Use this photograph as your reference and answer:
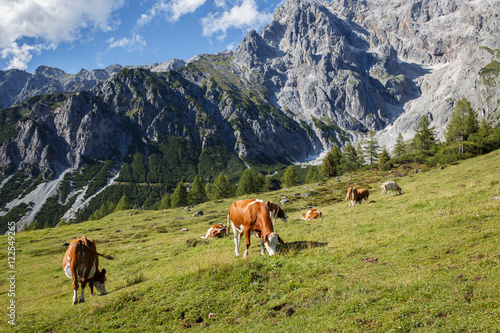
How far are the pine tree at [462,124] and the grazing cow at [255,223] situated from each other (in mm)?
95440

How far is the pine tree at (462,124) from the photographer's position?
83.5 m

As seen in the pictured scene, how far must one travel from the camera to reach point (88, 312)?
36.0 feet

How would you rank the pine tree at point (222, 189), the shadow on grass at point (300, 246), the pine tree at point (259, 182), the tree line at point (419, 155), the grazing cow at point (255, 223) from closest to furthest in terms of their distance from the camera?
the grazing cow at point (255, 223), the shadow on grass at point (300, 246), the tree line at point (419, 155), the pine tree at point (222, 189), the pine tree at point (259, 182)

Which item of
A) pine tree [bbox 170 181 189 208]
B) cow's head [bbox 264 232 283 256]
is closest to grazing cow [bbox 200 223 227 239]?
cow's head [bbox 264 232 283 256]

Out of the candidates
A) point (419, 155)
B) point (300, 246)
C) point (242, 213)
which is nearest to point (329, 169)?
point (419, 155)

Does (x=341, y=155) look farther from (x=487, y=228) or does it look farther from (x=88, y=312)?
(x=88, y=312)

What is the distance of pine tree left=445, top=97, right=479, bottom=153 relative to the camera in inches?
3287

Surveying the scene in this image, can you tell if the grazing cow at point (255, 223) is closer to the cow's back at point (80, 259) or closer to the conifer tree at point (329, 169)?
the cow's back at point (80, 259)

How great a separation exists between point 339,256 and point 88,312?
11882mm

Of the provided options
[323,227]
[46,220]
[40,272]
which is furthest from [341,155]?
[46,220]

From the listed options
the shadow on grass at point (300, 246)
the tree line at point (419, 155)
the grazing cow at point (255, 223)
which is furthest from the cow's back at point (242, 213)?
the tree line at point (419, 155)

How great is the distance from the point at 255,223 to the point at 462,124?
104 metres

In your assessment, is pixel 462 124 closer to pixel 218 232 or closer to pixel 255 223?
pixel 218 232

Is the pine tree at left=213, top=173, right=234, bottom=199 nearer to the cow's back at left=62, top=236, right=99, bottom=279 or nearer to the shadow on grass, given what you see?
the cow's back at left=62, top=236, right=99, bottom=279
